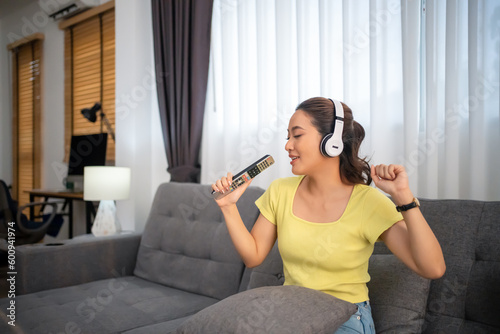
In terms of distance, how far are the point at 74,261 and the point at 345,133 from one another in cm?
167

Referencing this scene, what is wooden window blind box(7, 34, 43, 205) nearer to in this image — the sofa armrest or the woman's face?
the sofa armrest

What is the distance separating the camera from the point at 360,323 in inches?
44.1

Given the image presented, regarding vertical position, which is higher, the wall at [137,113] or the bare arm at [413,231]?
the wall at [137,113]

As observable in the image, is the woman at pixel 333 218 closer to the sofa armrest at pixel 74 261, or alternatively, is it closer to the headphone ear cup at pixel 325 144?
the headphone ear cup at pixel 325 144

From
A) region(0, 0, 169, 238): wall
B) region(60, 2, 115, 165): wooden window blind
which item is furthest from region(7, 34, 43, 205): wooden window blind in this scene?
region(0, 0, 169, 238): wall

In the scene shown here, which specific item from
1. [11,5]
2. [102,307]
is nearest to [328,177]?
[102,307]

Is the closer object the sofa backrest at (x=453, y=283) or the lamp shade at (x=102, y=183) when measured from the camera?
the sofa backrest at (x=453, y=283)

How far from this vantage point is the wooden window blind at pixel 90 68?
418 centimetres

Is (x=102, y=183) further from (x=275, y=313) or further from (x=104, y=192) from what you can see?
(x=275, y=313)

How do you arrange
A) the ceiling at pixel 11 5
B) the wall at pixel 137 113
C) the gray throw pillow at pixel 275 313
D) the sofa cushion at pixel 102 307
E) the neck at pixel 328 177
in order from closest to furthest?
1. the gray throw pillow at pixel 275 313
2. the neck at pixel 328 177
3. the sofa cushion at pixel 102 307
4. the wall at pixel 137 113
5. the ceiling at pixel 11 5

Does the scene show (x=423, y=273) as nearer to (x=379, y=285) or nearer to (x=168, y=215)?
(x=379, y=285)

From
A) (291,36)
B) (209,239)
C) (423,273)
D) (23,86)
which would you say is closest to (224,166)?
(209,239)

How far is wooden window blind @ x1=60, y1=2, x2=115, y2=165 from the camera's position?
A: 418 centimetres

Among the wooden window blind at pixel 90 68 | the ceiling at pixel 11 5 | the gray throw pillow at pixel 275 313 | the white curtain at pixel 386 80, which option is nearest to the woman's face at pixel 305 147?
the gray throw pillow at pixel 275 313
